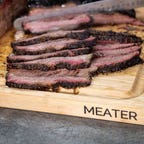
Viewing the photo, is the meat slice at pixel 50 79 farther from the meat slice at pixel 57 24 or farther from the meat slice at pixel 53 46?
the meat slice at pixel 57 24

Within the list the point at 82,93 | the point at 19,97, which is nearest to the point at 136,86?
the point at 82,93

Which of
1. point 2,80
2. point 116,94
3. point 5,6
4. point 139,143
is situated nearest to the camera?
point 139,143

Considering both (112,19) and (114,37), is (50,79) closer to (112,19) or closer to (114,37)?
(114,37)

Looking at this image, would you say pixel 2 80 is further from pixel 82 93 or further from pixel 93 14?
pixel 93 14

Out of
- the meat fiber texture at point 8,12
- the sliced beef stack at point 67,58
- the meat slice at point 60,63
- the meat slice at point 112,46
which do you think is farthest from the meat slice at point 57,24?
the meat slice at point 60,63

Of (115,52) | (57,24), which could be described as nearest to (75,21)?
(57,24)
